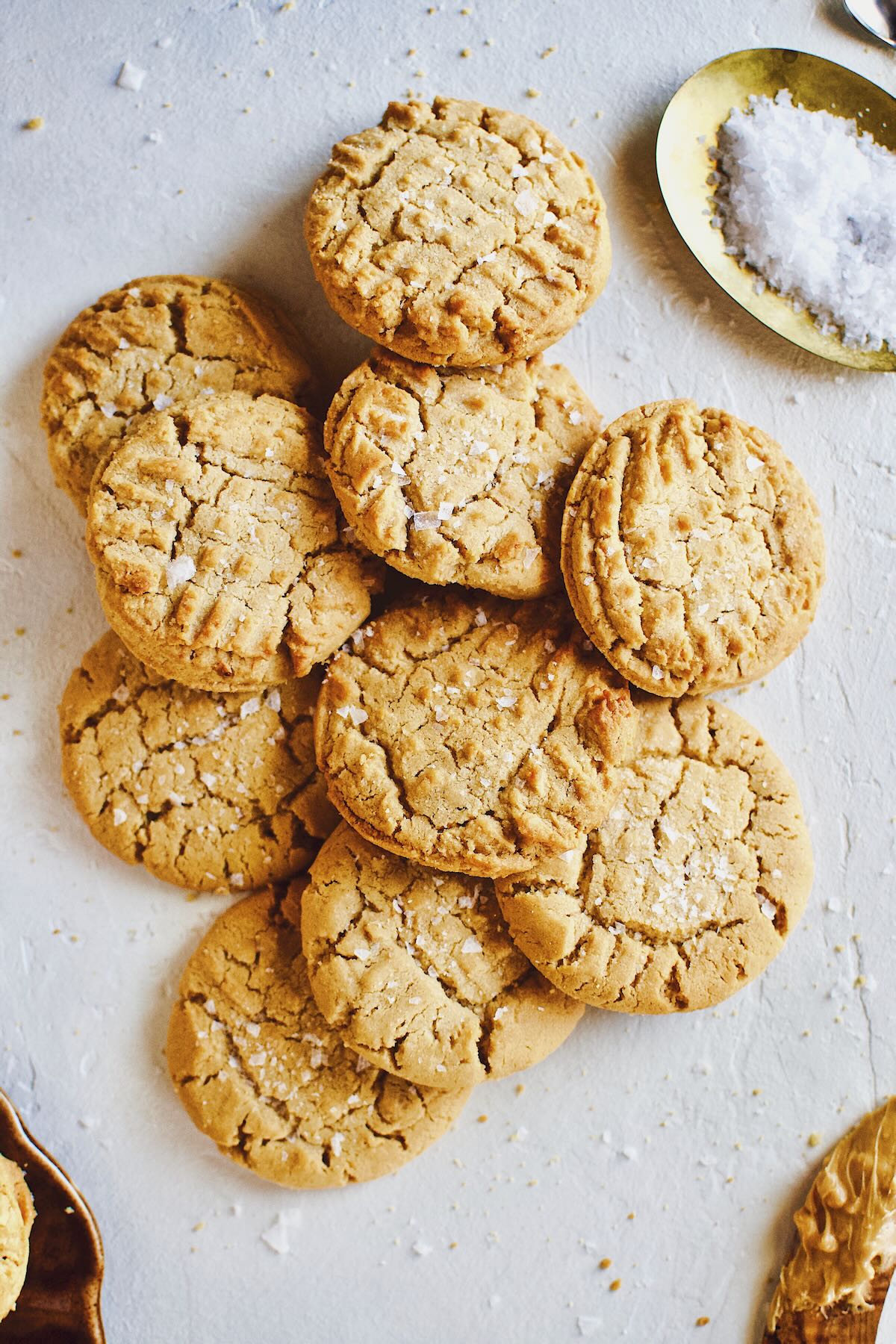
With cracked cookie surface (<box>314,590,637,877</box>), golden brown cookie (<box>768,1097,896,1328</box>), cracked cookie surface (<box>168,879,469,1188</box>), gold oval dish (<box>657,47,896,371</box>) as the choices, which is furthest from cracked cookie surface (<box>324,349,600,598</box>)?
golden brown cookie (<box>768,1097,896,1328</box>)

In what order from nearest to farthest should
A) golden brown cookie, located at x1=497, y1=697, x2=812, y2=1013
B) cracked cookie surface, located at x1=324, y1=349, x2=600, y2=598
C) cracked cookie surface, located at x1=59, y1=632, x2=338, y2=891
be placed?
cracked cookie surface, located at x1=324, y1=349, x2=600, y2=598 < golden brown cookie, located at x1=497, y1=697, x2=812, y2=1013 < cracked cookie surface, located at x1=59, y1=632, x2=338, y2=891


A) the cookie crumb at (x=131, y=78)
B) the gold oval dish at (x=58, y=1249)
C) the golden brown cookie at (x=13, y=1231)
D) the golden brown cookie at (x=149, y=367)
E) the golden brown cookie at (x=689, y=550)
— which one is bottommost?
the gold oval dish at (x=58, y=1249)

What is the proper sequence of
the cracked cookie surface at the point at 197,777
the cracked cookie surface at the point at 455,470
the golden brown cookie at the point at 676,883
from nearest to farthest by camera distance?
the cracked cookie surface at the point at 455,470 → the golden brown cookie at the point at 676,883 → the cracked cookie surface at the point at 197,777

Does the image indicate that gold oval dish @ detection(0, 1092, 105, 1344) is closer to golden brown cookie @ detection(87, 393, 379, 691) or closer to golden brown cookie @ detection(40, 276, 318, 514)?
golden brown cookie @ detection(87, 393, 379, 691)

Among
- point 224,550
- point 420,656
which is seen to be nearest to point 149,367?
point 224,550

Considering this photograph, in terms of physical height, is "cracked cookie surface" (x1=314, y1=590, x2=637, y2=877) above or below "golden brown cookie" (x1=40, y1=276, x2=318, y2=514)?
below

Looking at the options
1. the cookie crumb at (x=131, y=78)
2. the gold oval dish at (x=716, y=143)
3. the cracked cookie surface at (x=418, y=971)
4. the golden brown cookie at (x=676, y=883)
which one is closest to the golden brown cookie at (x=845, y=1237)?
the golden brown cookie at (x=676, y=883)

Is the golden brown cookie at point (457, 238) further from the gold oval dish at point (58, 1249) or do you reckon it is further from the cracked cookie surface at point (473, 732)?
the gold oval dish at point (58, 1249)
